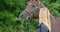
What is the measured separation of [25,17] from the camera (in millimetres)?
3592

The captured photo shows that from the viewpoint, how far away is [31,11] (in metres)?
3.65

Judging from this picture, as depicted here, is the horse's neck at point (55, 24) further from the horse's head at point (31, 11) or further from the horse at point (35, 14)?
the horse's head at point (31, 11)

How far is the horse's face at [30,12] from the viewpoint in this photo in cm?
359

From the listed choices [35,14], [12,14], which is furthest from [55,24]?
[12,14]

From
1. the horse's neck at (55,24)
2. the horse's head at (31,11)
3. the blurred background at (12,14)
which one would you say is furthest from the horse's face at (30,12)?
the blurred background at (12,14)

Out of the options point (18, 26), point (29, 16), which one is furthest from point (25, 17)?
point (18, 26)

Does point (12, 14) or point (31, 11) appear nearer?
point (31, 11)

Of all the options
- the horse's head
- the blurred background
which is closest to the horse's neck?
the horse's head

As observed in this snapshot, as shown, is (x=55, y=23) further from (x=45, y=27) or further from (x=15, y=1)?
(x=15, y=1)

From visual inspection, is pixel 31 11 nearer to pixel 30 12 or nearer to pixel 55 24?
pixel 30 12

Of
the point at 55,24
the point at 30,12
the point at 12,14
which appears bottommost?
the point at 12,14

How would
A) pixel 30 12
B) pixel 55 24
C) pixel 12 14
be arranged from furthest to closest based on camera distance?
1. pixel 12 14
2. pixel 30 12
3. pixel 55 24

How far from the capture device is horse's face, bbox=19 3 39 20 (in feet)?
11.8

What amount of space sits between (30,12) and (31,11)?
5 centimetres
